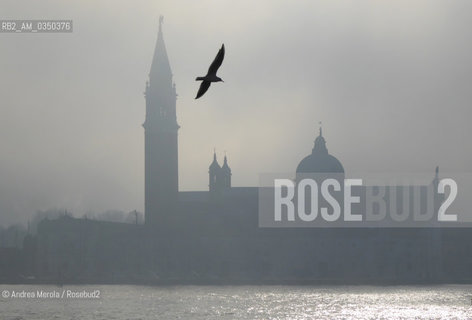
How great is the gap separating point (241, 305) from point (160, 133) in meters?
40.2

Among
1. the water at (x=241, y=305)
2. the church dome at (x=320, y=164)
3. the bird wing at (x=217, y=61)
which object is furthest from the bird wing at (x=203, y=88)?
the church dome at (x=320, y=164)

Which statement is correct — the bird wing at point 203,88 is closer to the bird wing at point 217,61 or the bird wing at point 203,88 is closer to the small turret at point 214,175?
the bird wing at point 217,61

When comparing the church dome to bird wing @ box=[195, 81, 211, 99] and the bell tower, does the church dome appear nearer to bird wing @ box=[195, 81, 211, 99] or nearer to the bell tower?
the bell tower

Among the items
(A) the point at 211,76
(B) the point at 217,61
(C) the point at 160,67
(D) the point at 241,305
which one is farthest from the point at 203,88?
(C) the point at 160,67

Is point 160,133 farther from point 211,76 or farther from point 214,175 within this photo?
point 211,76

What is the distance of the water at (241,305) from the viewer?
209 ft

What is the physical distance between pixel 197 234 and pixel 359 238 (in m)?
15.2

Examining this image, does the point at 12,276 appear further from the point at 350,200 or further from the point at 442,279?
the point at 442,279

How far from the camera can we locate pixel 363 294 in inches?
3708

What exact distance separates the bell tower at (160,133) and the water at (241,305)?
14903 millimetres

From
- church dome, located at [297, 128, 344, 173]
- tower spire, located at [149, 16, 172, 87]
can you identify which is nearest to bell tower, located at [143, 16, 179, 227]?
tower spire, located at [149, 16, 172, 87]

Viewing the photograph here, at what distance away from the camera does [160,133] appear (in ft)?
367

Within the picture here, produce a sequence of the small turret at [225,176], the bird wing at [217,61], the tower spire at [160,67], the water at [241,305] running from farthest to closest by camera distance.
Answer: the small turret at [225,176] → the tower spire at [160,67] → the water at [241,305] → the bird wing at [217,61]

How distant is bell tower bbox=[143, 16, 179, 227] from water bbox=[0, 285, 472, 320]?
48.9ft
